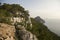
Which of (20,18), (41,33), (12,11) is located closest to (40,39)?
(41,33)

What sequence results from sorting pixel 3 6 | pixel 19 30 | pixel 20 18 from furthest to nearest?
pixel 3 6 → pixel 20 18 → pixel 19 30

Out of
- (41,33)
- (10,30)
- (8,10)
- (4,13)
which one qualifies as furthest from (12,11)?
(10,30)

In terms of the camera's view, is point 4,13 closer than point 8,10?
Yes

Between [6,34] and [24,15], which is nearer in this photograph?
[6,34]

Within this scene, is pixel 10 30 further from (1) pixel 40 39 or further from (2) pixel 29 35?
(1) pixel 40 39

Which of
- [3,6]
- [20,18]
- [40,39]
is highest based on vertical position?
[3,6]

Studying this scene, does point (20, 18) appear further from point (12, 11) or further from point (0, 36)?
point (0, 36)

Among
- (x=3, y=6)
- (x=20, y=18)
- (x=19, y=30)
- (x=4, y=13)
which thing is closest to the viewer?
(x=19, y=30)

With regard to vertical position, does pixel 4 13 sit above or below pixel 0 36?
above

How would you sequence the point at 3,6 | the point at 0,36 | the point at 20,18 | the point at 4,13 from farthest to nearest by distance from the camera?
the point at 3,6, the point at 20,18, the point at 4,13, the point at 0,36
